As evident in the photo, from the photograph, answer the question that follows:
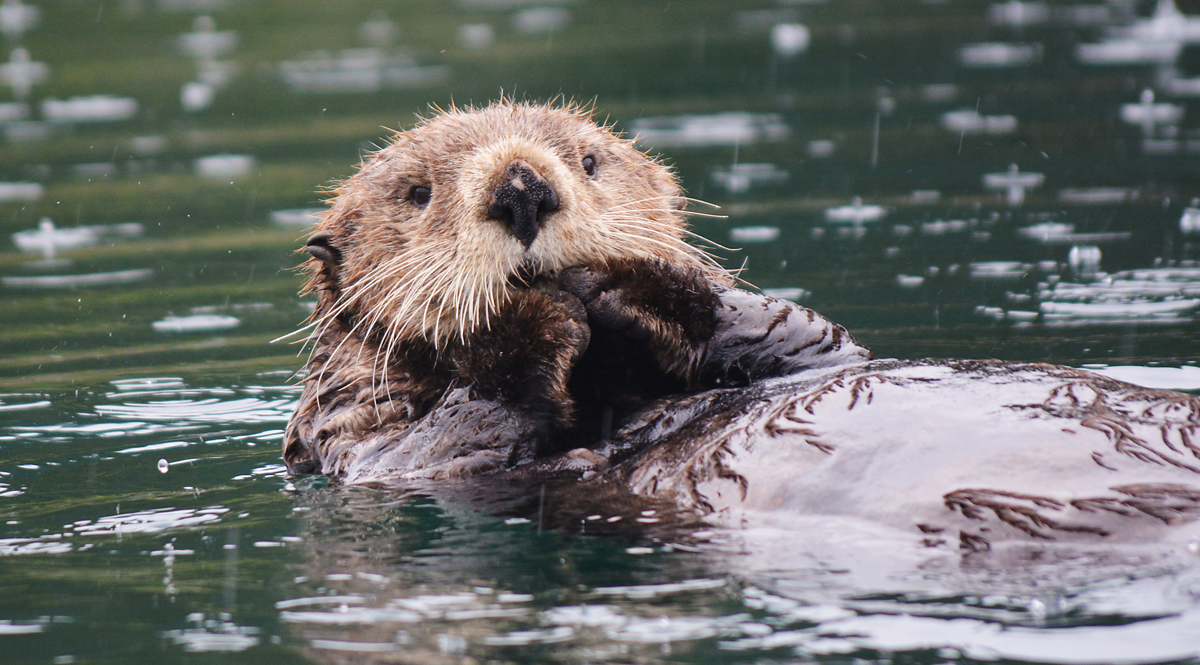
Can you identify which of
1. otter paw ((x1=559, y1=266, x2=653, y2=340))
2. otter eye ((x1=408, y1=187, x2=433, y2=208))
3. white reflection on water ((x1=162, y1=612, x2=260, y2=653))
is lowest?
white reflection on water ((x1=162, y1=612, x2=260, y2=653))

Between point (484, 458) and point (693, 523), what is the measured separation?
2.87 ft

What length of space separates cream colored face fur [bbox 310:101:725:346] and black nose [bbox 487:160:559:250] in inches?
1.3

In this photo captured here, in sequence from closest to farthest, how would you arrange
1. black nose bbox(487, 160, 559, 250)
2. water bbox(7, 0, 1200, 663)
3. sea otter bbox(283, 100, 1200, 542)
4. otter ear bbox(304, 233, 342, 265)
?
water bbox(7, 0, 1200, 663), sea otter bbox(283, 100, 1200, 542), black nose bbox(487, 160, 559, 250), otter ear bbox(304, 233, 342, 265)

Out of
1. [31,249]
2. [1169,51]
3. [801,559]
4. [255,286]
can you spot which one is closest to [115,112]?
[31,249]

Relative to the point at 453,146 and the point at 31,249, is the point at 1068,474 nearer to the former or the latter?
the point at 453,146

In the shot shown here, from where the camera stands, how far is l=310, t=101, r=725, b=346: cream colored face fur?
153 inches

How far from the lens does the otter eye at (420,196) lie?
4.47 metres

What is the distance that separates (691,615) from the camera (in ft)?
9.44

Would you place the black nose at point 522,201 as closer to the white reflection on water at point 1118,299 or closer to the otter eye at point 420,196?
the otter eye at point 420,196

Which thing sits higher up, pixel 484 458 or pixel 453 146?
pixel 453 146

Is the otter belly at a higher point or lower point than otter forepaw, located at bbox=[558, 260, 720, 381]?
lower

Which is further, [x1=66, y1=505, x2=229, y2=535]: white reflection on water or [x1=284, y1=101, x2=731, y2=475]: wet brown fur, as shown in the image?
[x1=66, y1=505, x2=229, y2=535]: white reflection on water

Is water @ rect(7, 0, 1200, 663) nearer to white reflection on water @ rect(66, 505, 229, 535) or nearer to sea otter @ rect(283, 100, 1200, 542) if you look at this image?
white reflection on water @ rect(66, 505, 229, 535)

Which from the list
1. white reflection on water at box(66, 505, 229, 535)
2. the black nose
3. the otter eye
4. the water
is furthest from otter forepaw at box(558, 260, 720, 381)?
white reflection on water at box(66, 505, 229, 535)
